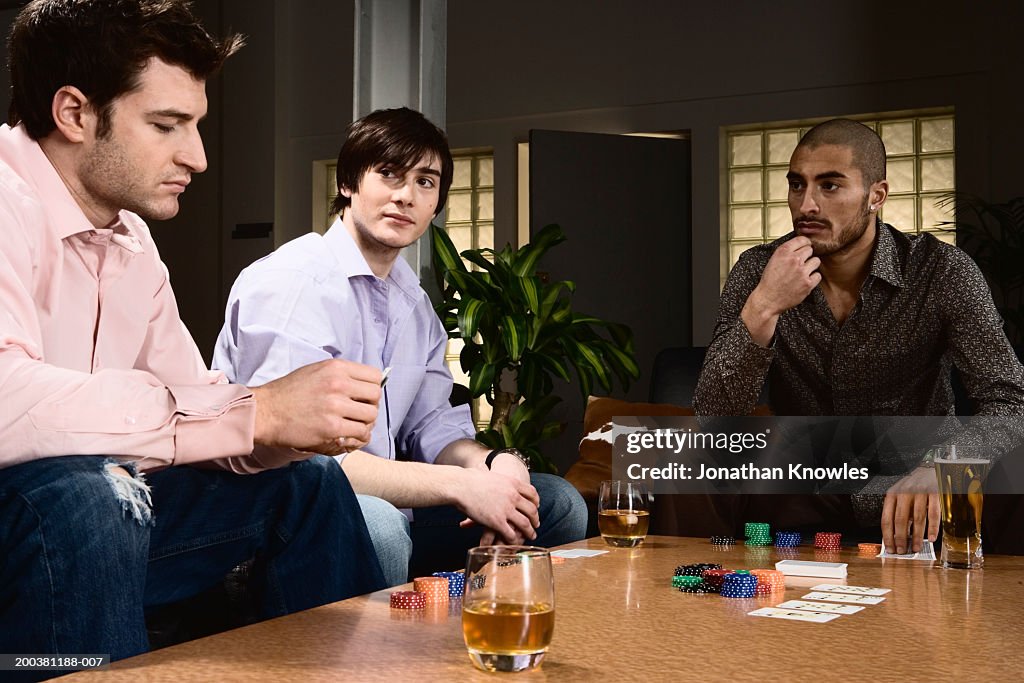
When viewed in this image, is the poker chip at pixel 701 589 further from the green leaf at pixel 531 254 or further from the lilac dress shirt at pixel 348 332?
the green leaf at pixel 531 254

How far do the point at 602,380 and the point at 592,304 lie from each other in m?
1.57

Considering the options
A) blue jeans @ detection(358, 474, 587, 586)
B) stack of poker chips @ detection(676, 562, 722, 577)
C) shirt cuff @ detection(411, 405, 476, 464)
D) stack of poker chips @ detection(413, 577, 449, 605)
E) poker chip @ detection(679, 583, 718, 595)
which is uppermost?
→ shirt cuff @ detection(411, 405, 476, 464)

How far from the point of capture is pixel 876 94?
5055 mm

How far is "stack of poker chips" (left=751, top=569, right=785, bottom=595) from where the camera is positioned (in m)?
1.21

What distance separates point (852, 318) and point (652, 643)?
1.50 metres

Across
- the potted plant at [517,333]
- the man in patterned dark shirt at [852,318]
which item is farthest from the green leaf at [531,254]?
the man in patterned dark shirt at [852,318]

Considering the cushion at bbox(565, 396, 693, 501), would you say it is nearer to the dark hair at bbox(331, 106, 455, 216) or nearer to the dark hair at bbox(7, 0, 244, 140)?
the dark hair at bbox(331, 106, 455, 216)

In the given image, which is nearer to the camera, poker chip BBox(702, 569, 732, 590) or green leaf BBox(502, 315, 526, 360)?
poker chip BBox(702, 569, 732, 590)

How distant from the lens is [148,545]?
1132mm

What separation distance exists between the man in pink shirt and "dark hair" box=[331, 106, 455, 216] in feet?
2.04

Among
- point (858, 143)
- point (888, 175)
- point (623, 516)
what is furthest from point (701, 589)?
point (888, 175)

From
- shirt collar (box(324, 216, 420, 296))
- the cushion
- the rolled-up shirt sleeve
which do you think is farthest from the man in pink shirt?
the cushion

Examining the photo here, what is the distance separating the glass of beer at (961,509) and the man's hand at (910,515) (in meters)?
0.14

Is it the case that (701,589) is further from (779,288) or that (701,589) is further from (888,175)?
(888,175)
